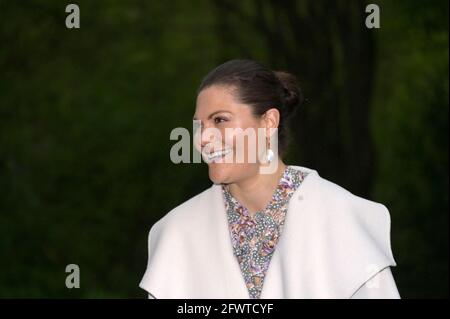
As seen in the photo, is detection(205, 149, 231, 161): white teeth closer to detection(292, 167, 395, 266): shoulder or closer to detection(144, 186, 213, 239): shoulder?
detection(144, 186, 213, 239): shoulder

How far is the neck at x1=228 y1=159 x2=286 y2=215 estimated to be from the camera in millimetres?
3807

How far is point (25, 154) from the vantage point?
11547 millimetres

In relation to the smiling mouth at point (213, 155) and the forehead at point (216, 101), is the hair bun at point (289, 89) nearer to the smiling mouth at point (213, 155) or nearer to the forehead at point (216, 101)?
the forehead at point (216, 101)

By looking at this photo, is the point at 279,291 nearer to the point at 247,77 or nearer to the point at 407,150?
the point at 247,77

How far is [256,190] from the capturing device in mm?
3826

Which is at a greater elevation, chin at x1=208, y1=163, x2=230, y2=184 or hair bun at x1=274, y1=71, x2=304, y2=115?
hair bun at x1=274, y1=71, x2=304, y2=115

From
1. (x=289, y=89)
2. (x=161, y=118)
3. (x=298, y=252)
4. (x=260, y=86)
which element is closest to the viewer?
(x=298, y=252)

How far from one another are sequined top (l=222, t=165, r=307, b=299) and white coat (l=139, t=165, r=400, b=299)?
72 millimetres

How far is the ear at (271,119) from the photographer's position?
3.86 metres

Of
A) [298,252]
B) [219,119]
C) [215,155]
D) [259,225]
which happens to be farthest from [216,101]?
[298,252]

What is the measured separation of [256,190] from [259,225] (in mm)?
147

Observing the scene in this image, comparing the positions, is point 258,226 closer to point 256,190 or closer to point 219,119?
point 256,190

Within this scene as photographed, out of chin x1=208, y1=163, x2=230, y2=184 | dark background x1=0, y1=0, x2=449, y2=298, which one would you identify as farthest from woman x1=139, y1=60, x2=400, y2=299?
dark background x1=0, y1=0, x2=449, y2=298

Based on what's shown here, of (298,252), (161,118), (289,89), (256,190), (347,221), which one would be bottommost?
(298,252)
